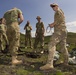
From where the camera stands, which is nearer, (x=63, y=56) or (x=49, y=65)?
(x=49, y=65)

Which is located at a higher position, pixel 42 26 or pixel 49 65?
pixel 42 26

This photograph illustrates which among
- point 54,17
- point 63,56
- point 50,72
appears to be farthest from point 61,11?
point 50,72

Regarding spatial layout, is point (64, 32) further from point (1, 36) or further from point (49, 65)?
point (1, 36)

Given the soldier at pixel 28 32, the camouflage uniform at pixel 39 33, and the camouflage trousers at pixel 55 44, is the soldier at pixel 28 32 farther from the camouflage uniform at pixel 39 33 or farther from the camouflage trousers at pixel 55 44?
the camouflage trousers at pixel 55 44

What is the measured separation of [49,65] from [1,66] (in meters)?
2.37

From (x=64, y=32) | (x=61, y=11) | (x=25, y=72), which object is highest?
(x=61, y=11)

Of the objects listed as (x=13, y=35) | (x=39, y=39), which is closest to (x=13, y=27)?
(x=13, y=35)

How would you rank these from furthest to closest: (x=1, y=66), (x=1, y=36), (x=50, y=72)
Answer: (x=1, y=36) < (x=1, y=66) < (x=50, y=72)

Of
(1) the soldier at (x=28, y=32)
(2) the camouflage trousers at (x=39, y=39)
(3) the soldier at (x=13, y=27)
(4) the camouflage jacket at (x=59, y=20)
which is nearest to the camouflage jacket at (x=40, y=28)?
(2) the camouflage trousers at (x=39, y=39)

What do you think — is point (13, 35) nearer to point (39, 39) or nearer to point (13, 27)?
point (13, 27)

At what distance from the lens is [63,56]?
13414 mm

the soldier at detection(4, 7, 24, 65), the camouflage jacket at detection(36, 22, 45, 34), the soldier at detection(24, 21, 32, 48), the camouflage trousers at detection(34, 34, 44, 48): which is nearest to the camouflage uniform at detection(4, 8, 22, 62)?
the soldier at detection(4, 7, 24, 65)

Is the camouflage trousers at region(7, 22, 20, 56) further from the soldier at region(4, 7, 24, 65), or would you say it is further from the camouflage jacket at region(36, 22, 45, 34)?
the camouflage jacket at region(36, 22, 45, 34)

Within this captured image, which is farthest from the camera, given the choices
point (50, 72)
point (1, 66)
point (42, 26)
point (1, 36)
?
point (42, 26)
